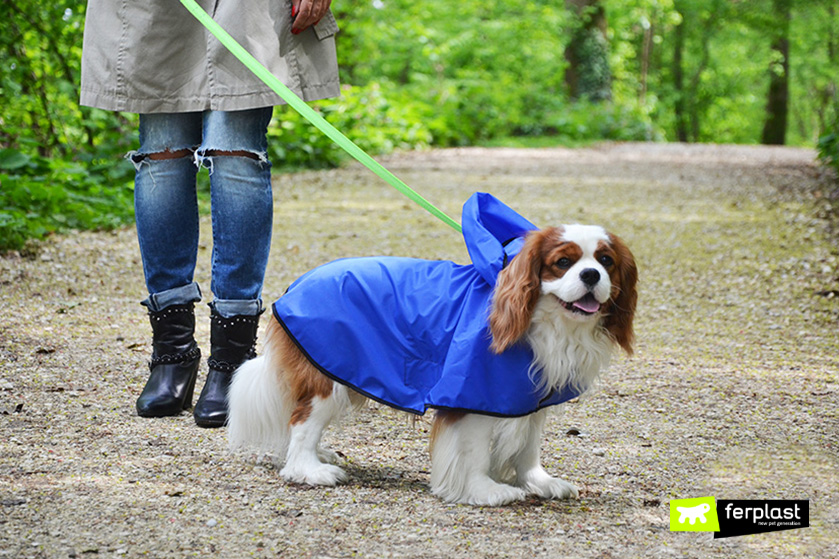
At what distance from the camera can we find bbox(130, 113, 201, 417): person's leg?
3.04 m

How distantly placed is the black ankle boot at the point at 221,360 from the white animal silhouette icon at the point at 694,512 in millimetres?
1480

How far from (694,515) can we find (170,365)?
1.77 metres

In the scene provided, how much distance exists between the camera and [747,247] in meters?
6.88

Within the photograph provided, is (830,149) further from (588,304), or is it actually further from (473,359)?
(473,359)

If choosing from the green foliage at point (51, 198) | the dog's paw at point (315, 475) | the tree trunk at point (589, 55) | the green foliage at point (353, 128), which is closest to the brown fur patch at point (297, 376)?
the dog's paw at point (315, 475)

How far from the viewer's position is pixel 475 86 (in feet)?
58.1

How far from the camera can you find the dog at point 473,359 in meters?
2.31

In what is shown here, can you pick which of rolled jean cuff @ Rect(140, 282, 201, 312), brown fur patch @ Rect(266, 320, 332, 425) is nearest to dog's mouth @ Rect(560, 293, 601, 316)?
brown fur patch @ Rect(266, 320, 332, 425)

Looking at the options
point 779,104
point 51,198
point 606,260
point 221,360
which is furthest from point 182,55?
point 779,104

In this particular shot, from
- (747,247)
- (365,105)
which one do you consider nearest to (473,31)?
(365,105)

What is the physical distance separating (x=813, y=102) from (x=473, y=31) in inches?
938

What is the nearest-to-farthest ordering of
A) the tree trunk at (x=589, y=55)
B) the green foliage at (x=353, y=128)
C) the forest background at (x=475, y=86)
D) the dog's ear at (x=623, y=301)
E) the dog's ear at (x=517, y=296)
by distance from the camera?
the dog's ear at (x=517, y=296)
the dog's ear at (x=623, y=301)
the forest background at (x=475, y=86)
the green foliage at (x=353, y=128)
the tree trunk at (x=589, y=55)

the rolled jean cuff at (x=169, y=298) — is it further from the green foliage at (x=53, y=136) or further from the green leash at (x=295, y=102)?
the green foliage at (x=53, y=136)

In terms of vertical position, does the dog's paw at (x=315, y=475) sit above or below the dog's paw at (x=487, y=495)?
above
